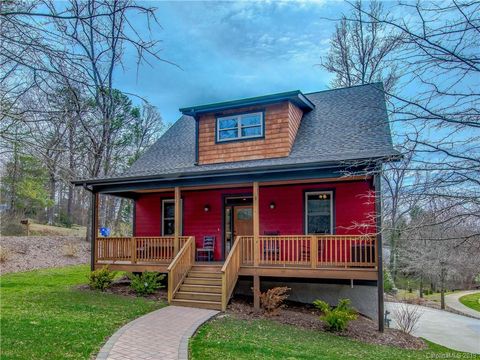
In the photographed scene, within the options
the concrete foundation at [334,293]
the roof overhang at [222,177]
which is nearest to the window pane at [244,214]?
the concrete foundation at [334,293]

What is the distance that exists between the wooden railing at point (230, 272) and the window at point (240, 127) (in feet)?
12.4

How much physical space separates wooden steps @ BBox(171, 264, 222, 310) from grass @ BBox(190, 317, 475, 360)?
1.23 meters

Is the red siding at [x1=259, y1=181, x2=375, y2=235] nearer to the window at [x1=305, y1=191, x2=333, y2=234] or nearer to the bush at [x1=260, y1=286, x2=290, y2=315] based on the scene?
the window at [x1=305, y1=191, x2=333, y2=234]

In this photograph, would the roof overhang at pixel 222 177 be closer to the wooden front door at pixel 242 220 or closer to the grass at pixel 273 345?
the wooden front door at pixel 242 220

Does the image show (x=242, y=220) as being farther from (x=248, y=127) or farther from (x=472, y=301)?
(x=472, y=301)

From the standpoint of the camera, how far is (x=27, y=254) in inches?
663

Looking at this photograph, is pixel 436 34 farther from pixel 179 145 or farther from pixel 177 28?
pixel 179 145

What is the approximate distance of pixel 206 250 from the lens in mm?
13234

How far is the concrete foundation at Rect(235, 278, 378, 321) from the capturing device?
11.1m

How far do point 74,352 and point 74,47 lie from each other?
14.4 feet

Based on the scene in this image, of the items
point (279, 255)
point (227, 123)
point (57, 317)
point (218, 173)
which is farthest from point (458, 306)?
point (57, 317)

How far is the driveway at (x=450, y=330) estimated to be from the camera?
12109mm

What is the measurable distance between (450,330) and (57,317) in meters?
13.7

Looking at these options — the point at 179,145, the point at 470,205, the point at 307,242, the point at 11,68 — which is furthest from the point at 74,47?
the point at 179,145
